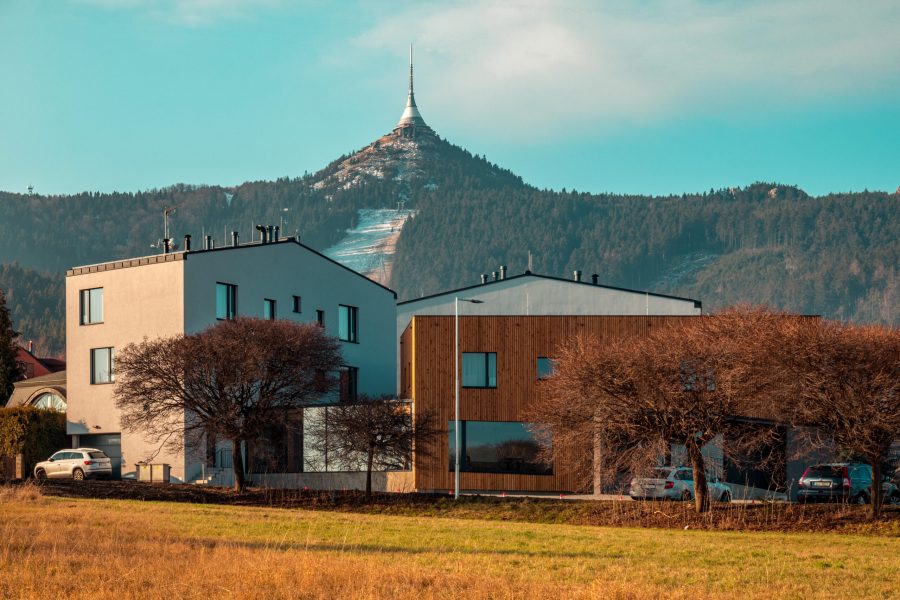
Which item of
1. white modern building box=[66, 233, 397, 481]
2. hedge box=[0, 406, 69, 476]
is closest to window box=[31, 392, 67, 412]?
hedge box=[0, 406, 69, 476]

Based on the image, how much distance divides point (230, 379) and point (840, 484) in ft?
77.3

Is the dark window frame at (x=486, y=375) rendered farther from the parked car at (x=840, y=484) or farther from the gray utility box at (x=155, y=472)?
the gray utility box at (x=155, y=472)

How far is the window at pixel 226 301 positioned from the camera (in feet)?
192

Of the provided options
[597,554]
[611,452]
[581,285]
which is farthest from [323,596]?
[581,285]

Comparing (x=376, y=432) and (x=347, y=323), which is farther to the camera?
(x=347, y=323)

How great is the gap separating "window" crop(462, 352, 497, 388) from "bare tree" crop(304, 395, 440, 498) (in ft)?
14.5

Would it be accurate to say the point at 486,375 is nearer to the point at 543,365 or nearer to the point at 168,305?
the point at 543,365

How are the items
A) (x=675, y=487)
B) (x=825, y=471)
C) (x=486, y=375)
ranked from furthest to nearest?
(x=486, y=375) → (x=825, y=471) → (x=675, y=487)

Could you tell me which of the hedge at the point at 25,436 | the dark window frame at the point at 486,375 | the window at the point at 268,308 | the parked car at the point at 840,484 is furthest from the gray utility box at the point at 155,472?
the parked car at the point at 840,484

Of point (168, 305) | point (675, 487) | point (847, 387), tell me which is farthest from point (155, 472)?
point (847, 387)

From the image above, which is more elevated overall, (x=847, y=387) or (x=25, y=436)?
(x=847, y=387)

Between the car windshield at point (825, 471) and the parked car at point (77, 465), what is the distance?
31.3 meters

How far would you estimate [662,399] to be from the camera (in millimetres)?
35156

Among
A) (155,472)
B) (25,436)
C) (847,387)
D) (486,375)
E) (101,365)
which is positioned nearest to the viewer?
(847,387)
